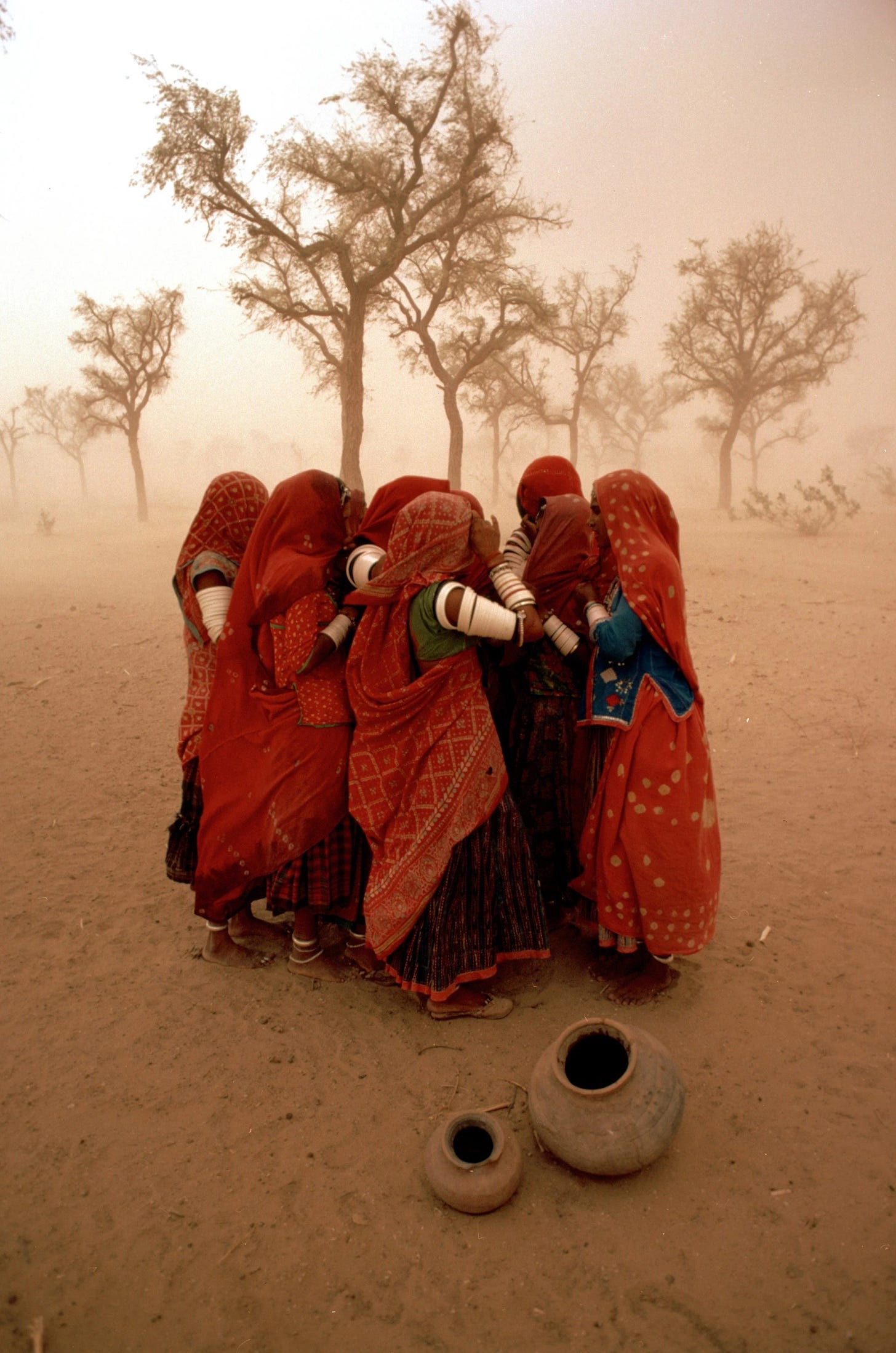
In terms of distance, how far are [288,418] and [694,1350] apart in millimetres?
101864

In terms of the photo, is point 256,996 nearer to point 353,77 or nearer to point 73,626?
point 73,626

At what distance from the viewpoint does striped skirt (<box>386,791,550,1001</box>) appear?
284 cm

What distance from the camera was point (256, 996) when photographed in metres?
3.11

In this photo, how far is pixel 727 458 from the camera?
2378 centimetres

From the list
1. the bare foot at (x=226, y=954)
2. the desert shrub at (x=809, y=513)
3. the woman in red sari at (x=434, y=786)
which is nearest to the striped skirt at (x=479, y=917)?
the woman in red sari at (x=434, y=786)

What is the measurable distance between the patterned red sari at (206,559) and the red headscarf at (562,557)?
3.92 feet

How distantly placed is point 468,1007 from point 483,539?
1821mm

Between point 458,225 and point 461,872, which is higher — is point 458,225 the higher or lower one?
the higher one

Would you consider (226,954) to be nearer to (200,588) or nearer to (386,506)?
(200,588)

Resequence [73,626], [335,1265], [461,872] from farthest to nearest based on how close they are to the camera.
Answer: [73,626] < [461,872] < [335,1265]

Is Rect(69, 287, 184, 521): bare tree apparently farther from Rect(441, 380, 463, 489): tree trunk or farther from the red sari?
the red sari

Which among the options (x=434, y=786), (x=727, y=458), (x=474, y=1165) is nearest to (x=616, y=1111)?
(x=474, y=1165)

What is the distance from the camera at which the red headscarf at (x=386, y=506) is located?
10.0 ft

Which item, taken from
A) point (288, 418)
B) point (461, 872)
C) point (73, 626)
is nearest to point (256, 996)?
point (461, 872)
